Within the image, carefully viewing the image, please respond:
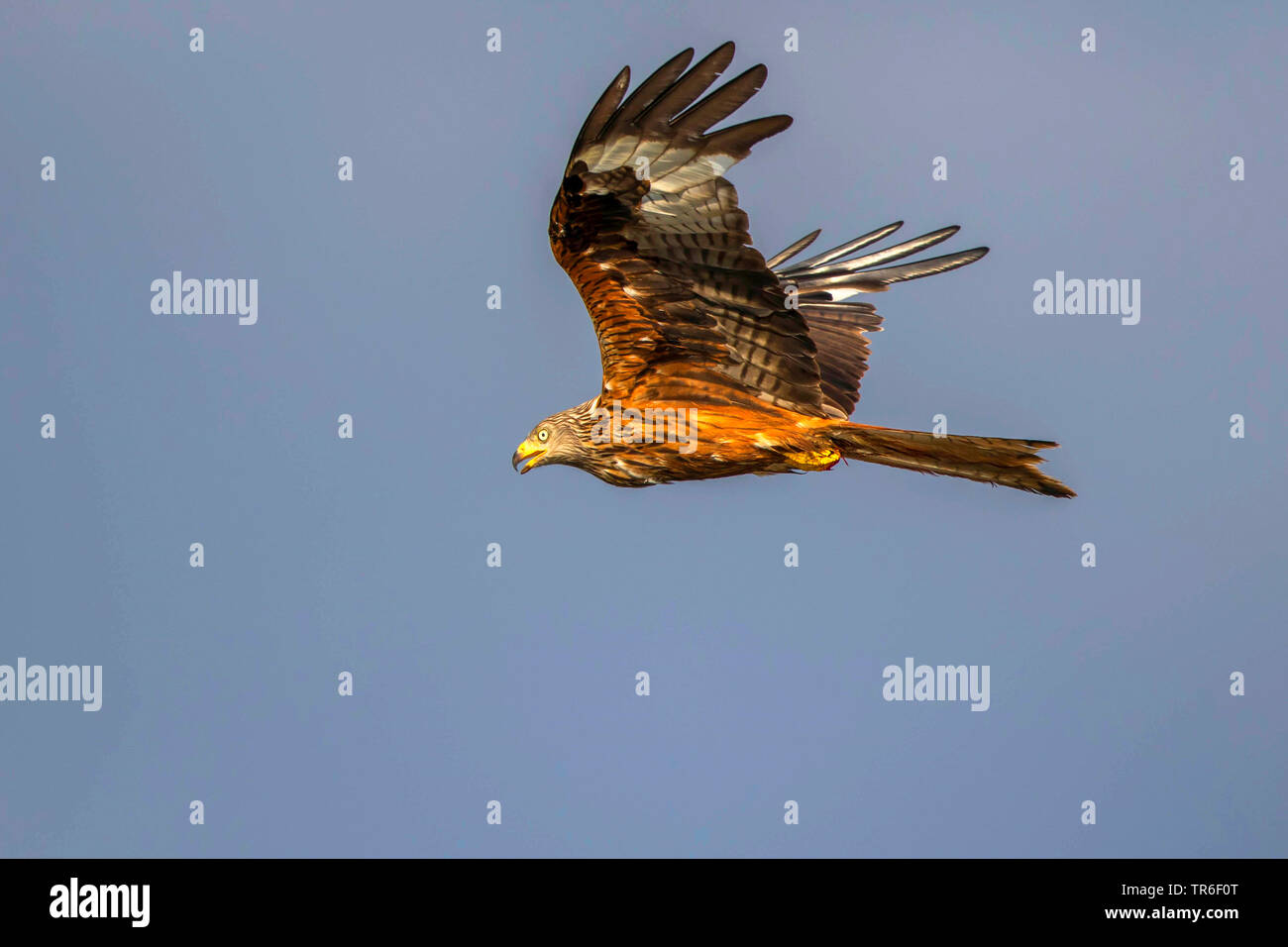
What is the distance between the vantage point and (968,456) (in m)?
8.47

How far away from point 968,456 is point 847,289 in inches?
96.7

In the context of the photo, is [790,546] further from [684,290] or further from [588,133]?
[588,133]

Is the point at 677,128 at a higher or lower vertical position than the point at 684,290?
higher

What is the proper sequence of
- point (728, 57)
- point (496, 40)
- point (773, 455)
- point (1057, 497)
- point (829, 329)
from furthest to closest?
point (496, 40)
point (829, 329)
point (773, 455)
point (1057, 497)
point (728, 57)

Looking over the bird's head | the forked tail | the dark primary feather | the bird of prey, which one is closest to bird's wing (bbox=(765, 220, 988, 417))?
the dark primary feather

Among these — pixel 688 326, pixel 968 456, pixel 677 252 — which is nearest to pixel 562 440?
pixel 688 326

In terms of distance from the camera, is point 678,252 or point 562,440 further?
point 562,440

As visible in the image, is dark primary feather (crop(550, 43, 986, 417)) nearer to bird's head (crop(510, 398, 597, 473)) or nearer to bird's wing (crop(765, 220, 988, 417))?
bird's head (crop(510, 398, 597, 473))

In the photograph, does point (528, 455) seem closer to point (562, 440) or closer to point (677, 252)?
point (562, 440)

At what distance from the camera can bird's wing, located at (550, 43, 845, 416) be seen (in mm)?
8047

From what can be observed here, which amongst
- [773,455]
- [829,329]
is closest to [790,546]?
[829,329]

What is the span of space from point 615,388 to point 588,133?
5.38 ft
